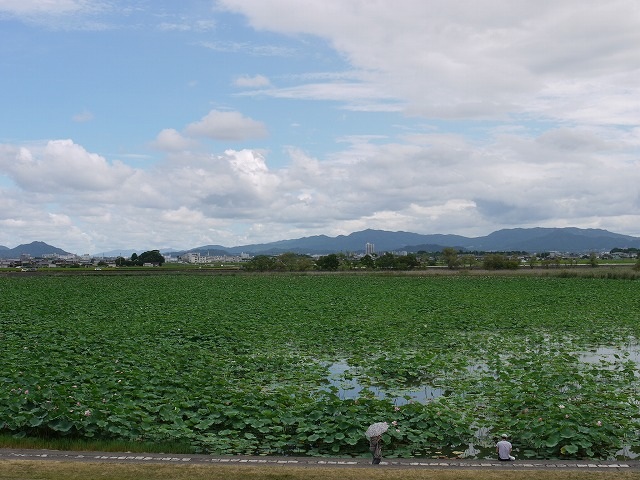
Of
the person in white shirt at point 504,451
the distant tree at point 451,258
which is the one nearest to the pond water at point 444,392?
the person in white shirt at point 504,451

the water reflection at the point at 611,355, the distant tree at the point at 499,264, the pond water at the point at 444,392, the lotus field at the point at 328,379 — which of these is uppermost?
the distant tree at the point at 499,264

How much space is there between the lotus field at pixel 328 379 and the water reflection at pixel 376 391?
0.04 metres

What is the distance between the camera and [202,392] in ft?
37.0

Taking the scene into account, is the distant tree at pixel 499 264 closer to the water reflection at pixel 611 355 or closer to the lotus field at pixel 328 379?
the lotus field at pixel 328 379

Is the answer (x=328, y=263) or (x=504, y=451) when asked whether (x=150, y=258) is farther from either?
(x=504, y=451)

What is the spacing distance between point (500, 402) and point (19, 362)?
11.3m

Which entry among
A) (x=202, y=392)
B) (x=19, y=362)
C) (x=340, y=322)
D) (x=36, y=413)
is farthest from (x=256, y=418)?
(x=340, y=322)

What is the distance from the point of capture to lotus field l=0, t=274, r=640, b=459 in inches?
356

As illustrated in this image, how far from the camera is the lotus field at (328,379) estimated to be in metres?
9.05

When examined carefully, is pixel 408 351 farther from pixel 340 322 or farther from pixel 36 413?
pixel 36 413

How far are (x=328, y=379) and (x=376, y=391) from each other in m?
1.51

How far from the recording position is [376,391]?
41.4ft

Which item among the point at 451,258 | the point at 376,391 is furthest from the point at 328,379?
the point at 451,258

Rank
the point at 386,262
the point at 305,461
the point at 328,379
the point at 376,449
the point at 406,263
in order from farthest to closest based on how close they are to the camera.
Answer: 1. the point at 386,262
2. the point at 406,263
3. the point at 328,379
4. the point at 305,461
5. the point at 376,449
